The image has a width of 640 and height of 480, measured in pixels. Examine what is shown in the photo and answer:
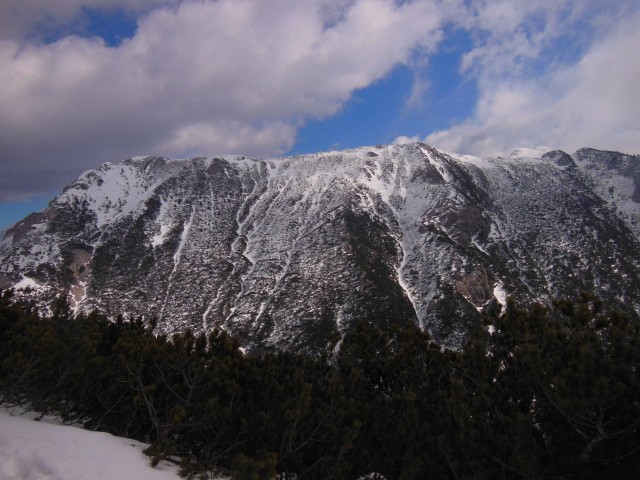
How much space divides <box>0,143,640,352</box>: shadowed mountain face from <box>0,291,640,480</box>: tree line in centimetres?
8495

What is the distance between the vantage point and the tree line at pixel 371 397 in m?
10.4

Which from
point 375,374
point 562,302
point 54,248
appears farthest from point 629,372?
point 54,248

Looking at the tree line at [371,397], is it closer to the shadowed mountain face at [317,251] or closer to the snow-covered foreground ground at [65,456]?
the snow-covered foreground ground at [65,456]

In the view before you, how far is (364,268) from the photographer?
131 m

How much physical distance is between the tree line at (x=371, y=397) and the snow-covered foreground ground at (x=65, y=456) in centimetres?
151

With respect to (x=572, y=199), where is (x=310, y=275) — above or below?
below

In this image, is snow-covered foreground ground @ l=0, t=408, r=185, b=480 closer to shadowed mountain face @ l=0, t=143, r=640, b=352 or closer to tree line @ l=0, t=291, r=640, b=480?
tree line @ l=0, t=291, r=640, b=480

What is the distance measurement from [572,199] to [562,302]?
8115 inches

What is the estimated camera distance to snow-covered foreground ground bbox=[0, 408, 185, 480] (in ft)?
32.5

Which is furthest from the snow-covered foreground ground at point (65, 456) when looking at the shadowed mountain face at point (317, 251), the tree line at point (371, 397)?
the shadowed mountain face at point (317, 251)

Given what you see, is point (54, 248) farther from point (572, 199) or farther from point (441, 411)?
point (572, 199)

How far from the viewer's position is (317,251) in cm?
14225

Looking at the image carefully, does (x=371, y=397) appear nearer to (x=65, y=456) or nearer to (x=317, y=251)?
(x=65, y=456)

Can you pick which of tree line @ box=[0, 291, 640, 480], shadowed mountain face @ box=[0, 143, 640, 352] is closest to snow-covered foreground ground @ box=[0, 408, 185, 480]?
tree line @ box=[0, 291, 640, 480]
